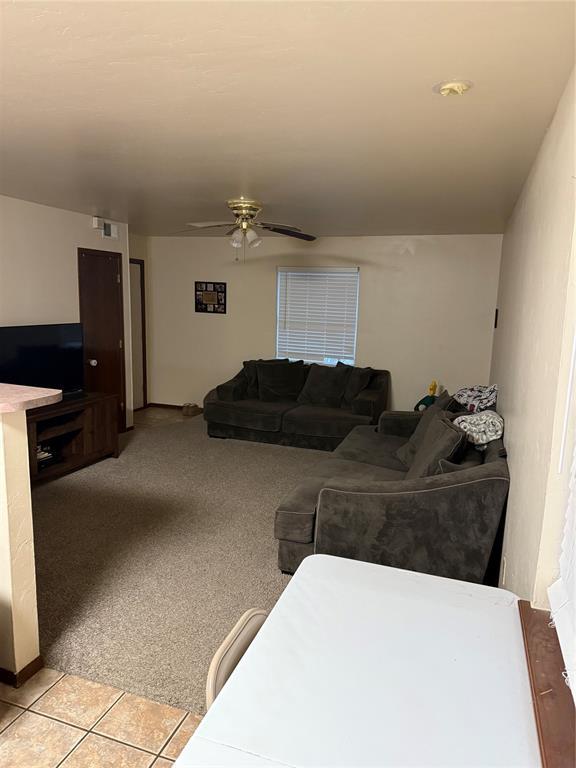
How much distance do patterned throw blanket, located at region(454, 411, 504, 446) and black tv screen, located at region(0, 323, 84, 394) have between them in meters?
3.45

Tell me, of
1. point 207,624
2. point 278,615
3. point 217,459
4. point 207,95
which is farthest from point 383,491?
point 217,459

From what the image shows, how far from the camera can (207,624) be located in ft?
8.54

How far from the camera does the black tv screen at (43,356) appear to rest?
4156 millimetres

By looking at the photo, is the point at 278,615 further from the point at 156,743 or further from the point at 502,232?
the point at 502,232

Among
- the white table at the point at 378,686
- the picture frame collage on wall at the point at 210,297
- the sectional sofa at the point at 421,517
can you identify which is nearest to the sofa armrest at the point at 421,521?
the sectional sofa at the point at 421,517

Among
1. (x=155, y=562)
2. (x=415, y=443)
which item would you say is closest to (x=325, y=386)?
(x=415, y=443)

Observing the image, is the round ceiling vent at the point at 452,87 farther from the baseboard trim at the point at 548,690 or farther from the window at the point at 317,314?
the window at the point at 317,314

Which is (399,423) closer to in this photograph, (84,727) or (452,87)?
(452,87)

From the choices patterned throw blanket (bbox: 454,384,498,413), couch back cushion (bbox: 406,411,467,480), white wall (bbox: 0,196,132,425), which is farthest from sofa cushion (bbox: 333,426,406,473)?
white wall (bbox: 0,196,132,425)

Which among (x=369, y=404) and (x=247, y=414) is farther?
(x=247, y=414)

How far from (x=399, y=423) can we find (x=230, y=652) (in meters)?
3.55

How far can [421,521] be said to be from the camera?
2625 mm

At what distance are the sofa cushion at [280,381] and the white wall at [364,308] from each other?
1.65ft

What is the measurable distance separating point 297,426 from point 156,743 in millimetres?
3871
